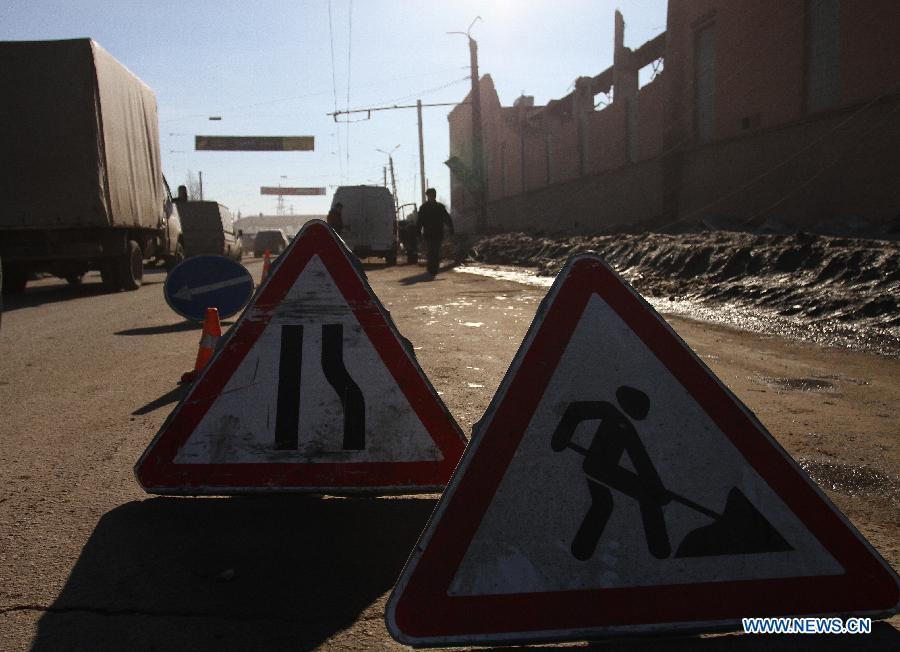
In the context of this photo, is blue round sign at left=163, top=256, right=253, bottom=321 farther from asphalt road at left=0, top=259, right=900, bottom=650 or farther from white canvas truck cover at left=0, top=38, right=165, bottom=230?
white canvas truck cover at left=0, top=38, right=165, bottom=230

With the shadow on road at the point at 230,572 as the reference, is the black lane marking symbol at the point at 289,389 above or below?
above

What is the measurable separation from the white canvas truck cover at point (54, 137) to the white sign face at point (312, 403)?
1188cm

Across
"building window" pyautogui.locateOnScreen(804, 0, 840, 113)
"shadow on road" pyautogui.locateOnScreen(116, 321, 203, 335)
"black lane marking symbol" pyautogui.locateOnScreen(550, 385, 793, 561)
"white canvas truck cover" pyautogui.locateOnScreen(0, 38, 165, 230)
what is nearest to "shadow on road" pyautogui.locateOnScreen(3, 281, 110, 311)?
"white canvas truck cover" pyautogui.locateOnScreen(0, 38, 165, 230)

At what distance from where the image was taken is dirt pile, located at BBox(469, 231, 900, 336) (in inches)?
312

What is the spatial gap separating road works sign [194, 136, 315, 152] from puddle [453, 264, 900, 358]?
6043 centimetres

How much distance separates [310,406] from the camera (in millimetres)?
2846

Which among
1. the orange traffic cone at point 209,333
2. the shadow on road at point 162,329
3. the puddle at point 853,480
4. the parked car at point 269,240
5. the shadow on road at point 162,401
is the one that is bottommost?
the parked car at point 269,240

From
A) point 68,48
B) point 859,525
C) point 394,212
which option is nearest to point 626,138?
point 394,212

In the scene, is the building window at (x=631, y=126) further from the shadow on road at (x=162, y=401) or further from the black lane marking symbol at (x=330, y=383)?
the black lane marking symbol at (x=330, y=383)

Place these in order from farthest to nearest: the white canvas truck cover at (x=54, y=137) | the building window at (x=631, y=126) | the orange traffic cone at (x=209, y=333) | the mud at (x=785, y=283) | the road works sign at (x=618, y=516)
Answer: the building window at (x=631, y=126), the white canvas truck cover at (x=54, y=137), the mud at (x=785, y=283), the orange traffic cone at (x=209, y=333), the road works sign at (x=618, y=516)

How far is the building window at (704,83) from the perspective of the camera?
63.9 ft

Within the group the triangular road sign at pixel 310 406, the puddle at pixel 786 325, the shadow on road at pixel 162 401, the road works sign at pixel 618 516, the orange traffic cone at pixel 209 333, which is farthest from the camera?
the puddle at pixel 786 325

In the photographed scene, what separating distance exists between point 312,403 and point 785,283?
25.9 feet

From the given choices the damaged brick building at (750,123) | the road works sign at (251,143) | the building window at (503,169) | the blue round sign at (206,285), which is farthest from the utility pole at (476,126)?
the road works sign at (251,143)
